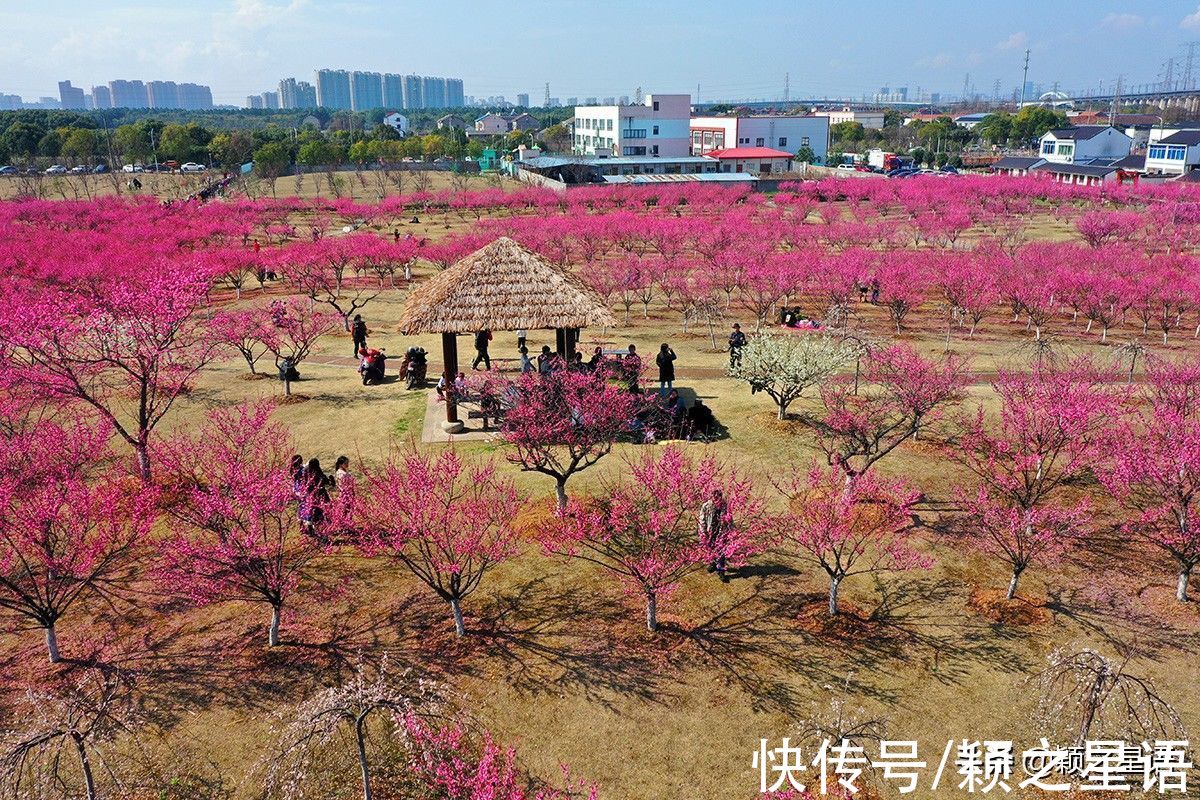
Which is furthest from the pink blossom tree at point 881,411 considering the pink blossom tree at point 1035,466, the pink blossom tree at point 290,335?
the pink blossom tree at point 290,335

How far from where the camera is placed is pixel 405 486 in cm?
1273

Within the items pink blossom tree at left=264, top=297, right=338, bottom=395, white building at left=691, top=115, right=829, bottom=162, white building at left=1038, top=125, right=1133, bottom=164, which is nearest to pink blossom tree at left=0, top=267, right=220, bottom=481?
pink blossom tree at left=264, top=297, right=338, bottom=395

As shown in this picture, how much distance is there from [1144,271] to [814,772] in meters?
33.4

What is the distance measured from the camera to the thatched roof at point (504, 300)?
20844 millimetres

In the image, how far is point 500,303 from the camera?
21250 mm

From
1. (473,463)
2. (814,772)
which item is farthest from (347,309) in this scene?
(814,772)

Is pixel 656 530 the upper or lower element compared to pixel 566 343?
lower

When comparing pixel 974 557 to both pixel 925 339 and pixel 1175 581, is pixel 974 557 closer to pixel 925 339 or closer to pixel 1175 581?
pixel 1175 581

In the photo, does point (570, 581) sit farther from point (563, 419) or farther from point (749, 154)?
point (749, 154)

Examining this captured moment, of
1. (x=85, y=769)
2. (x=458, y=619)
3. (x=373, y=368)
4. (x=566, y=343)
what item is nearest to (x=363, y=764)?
(x=85, y=769)

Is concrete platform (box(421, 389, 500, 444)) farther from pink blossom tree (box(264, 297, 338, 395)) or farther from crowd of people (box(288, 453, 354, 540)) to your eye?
crowd of people (box(288, 453, 354, 540))

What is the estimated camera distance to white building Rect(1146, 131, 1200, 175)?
8550cm

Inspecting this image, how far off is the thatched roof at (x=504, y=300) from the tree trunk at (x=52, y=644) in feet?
35.3

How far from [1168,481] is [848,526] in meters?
5.38
